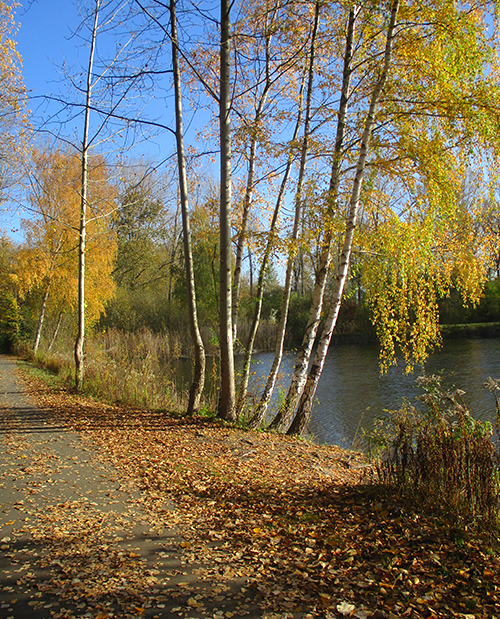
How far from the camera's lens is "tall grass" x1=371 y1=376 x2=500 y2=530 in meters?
3.60

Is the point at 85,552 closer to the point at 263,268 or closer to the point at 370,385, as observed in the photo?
the point at 263,268

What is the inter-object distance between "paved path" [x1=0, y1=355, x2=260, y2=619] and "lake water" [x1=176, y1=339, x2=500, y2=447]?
4227mm

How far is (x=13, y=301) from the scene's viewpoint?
22.4 metres

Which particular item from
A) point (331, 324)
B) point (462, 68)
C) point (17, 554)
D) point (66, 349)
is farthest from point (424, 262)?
point (66, 349)

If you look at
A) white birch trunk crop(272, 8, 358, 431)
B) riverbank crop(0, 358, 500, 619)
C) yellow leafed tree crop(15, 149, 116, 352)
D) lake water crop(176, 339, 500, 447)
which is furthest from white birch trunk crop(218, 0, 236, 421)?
yellow leafed tree crop(15, 149, 116, 352)

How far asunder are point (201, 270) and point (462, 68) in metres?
19.1

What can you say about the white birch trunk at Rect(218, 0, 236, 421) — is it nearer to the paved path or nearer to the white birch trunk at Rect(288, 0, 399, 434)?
the white birch trunk at Rect(288, 0, 399, 434)

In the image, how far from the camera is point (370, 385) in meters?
16.0

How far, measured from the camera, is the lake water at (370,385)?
1108cm

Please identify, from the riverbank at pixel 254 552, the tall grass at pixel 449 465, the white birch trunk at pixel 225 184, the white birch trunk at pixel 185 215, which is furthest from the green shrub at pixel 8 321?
the tall grass at pixel 449 465

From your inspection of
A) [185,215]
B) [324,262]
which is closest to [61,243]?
[185,215]

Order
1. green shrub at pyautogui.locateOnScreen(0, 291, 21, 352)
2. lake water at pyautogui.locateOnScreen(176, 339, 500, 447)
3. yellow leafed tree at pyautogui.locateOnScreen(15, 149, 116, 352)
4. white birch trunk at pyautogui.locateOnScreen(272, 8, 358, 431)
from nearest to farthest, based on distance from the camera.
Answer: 1. white birch trunk at pyautogui.locateOnScreen(272, 8, 358, 431)
2. lake water at pyautogui.locateOnScreen(176, 339, 500, 447)
3. yellow leafed tree at pyautogui.locateOnScreen(15, 149, 116, 352)
4. green shrub at pyautogui.locateOnScreen(0, 291, 21, 352)

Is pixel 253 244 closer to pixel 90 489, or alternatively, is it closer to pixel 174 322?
pixel 90 489

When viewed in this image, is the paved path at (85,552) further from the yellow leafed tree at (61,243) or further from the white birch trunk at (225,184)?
the yellow leafed tree at (61,243)
